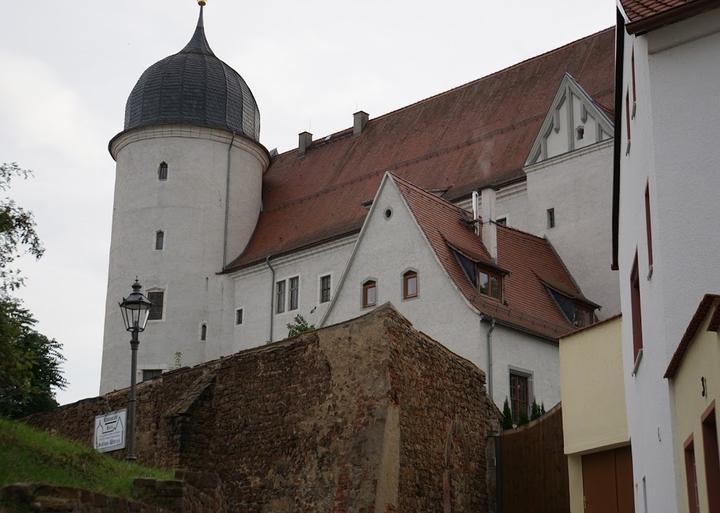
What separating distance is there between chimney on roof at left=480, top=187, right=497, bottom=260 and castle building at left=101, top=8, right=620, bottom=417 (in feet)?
0.25

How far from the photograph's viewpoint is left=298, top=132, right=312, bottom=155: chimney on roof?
57.7 meters

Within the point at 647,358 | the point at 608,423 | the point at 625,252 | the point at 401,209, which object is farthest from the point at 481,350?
the point at 647,358

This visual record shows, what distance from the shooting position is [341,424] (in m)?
20.9

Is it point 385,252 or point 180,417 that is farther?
point 385,252

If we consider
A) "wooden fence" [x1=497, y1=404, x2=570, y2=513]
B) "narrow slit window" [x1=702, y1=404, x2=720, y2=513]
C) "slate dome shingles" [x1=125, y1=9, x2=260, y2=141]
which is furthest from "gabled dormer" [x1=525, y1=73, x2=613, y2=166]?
"narrow slit window" [x1=702, y1=404, x2=720, y2=513]

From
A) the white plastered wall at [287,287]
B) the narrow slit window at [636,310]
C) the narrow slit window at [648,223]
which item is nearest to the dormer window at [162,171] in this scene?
the white plastered wall at [287,287]

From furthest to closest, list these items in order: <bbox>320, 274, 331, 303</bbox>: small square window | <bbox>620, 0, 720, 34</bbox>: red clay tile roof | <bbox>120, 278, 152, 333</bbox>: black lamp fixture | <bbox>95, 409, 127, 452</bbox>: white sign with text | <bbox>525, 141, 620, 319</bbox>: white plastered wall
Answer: <bbox>320, 274, 331, 303</bbox>: small square window < <bbox>525, 141, 620, 319</bbox>: white plastered wall < <bbox>95, 409, 127, 452</bbox>: white sign with text < <bbox>120, 278, 152, 333</bbox>: black lamp fixture < <bbox>620, 0, 720, 34</bbox>: red clay tile roof

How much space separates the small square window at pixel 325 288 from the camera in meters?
46.4

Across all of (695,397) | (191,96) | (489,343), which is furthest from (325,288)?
(695,397)

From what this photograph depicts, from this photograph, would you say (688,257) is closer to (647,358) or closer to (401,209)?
(647,358)

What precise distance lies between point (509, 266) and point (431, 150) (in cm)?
1232

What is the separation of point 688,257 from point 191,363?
38.2 metres

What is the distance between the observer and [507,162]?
144ft

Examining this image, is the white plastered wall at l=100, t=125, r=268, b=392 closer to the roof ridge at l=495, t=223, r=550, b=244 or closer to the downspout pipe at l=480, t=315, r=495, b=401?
the roof ridge at l=495, t=223, r=550, b=244
